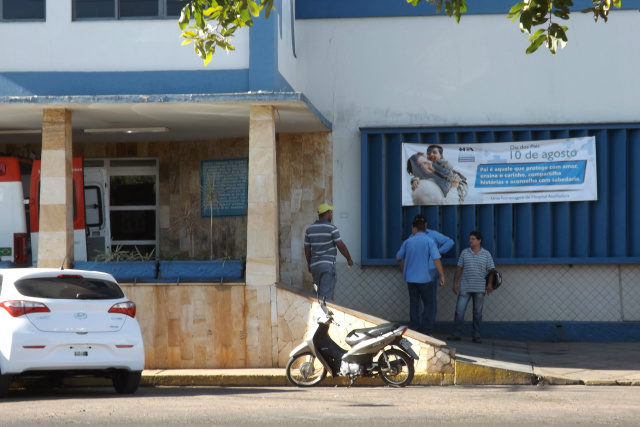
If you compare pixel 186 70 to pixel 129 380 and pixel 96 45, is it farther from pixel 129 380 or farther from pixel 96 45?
pixel 129 380

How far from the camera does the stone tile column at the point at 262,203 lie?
1280 centimetres

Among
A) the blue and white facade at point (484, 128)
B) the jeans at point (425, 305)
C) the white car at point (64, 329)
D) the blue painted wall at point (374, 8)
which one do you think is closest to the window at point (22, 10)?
the blue and white facade at point (484, 128)

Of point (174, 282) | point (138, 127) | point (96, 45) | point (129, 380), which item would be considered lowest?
point (129, 380)

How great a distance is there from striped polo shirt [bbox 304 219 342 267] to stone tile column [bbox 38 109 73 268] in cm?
343

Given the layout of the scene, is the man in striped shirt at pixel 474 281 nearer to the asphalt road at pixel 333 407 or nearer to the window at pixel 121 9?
the asphalt road at pixel 333 407

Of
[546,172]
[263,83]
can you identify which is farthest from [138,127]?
[546,172]

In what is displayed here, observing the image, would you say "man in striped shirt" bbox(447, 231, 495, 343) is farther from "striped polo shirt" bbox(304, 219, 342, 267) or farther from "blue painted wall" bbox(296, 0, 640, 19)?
"blue painted wall" bbox(296, 0, 640, 19)

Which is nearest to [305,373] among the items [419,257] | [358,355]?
[358,355]

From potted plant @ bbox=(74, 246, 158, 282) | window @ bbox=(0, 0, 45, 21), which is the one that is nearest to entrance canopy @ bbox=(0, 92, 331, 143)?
window @ bbox=(0, 0, 45, 21)

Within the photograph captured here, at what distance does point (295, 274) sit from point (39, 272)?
586 cm

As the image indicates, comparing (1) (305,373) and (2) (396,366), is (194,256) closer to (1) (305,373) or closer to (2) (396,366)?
(1) (305,373)

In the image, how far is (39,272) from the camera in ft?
33.4

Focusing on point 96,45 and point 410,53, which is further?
point 410,53

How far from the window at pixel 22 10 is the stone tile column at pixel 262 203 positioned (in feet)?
11.6
